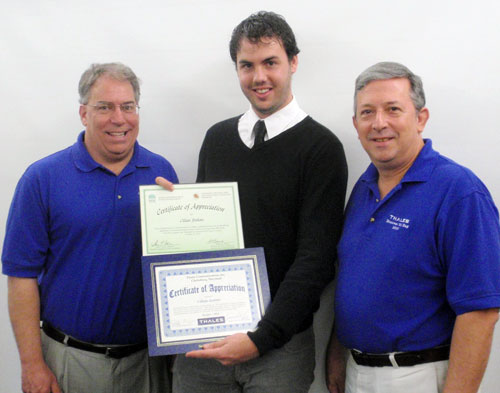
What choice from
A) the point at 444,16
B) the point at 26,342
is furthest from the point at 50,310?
the point at 444,16

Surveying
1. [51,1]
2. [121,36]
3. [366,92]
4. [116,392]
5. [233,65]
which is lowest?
[116,392]

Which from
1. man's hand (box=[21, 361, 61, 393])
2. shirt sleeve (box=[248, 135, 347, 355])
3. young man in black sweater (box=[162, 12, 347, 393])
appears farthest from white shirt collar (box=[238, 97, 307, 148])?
man's hand (box=[21, 361, 61, 393])

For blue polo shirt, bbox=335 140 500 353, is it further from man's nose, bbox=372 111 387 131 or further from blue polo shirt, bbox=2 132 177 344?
blue polo shirt, bbox=2 132 177 344

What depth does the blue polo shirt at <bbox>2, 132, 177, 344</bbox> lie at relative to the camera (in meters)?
1.59

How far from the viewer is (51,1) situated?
77.6 inches

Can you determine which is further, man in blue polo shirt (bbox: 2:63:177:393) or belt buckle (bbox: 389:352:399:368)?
man in blue polo shirt (bbox: 2:63:177:393)

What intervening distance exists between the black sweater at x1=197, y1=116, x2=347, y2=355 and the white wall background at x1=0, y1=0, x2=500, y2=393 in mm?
303

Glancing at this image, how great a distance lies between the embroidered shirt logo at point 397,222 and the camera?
1.32m

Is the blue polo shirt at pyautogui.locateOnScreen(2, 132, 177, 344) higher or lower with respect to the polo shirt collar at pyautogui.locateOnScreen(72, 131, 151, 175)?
lower

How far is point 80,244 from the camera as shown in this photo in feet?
5.27

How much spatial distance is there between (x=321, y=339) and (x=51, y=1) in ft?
5.81

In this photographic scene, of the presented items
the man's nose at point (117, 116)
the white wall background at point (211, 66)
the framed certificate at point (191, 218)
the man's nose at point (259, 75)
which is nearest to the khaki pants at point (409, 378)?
the white wall background at point (211, 66)

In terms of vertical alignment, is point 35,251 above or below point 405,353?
above

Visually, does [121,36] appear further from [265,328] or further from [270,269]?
[265,328]
